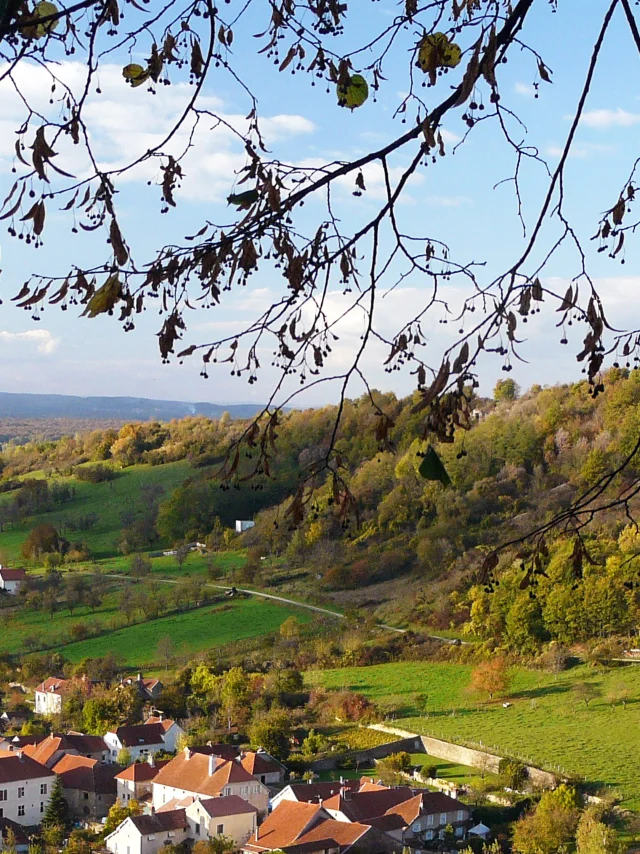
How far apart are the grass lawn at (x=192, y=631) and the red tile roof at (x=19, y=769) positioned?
6.92 m

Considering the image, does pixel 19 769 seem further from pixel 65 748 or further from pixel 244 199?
pixel 244 199

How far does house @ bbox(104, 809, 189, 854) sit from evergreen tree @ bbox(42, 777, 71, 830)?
5.28ft

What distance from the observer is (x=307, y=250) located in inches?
88.3

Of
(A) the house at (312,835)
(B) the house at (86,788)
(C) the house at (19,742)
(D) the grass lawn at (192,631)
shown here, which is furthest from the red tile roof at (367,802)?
(D) the grass lawn at (192,631)

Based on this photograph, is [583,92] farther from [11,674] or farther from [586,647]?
[11,674]

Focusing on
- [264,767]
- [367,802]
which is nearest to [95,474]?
[264,767]

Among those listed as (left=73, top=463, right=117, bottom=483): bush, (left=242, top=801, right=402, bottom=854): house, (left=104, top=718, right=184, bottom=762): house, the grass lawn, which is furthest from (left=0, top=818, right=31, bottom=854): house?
(left=73, top=463, right=117, bottom=483): bush

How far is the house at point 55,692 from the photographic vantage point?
21228 millimetres

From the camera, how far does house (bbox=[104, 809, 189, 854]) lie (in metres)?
13.8

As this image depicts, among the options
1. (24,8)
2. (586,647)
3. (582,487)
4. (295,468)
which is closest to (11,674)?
(586,647)

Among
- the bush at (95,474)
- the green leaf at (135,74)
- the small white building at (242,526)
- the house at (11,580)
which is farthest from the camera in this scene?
the bush at (95,474)

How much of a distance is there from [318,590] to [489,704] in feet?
34.8

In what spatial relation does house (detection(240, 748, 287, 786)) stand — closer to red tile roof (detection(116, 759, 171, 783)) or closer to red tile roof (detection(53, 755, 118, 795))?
red tile roof (detection(116, 759, 171, 783))

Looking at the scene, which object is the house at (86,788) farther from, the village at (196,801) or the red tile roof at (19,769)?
the red tile roof at (19,769)
